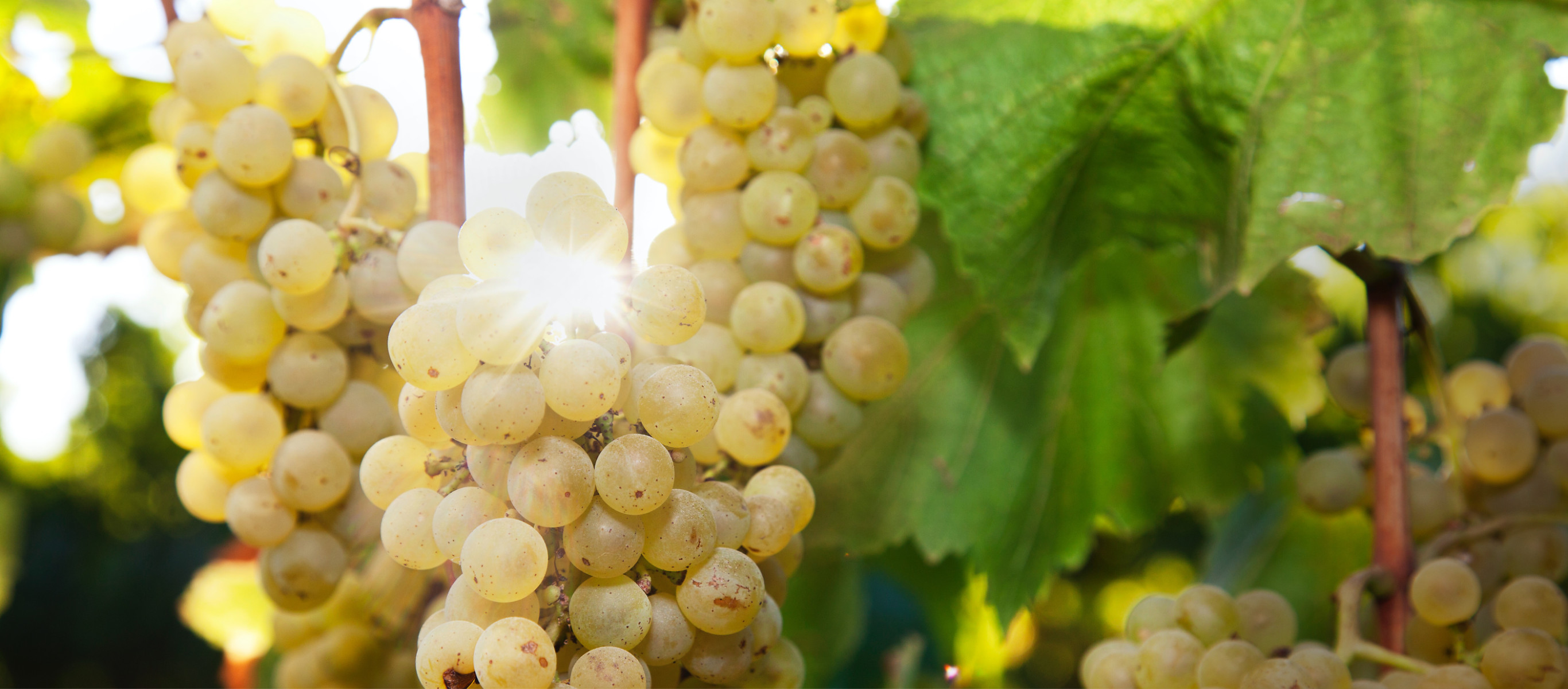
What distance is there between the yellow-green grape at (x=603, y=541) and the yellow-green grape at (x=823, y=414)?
13cm

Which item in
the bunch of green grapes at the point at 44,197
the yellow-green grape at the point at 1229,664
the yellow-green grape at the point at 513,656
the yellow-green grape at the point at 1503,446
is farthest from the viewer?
the bunch of green grapes at the point at 44,197

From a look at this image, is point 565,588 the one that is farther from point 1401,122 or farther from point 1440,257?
point 1440,257

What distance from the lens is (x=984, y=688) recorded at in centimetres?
71

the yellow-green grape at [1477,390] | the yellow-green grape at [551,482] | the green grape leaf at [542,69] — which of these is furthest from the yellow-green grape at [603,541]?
the yellow-green grape at [1477,390]

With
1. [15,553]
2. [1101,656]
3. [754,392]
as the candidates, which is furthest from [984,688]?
[15,553]

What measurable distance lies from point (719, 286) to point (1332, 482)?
32 centimetres

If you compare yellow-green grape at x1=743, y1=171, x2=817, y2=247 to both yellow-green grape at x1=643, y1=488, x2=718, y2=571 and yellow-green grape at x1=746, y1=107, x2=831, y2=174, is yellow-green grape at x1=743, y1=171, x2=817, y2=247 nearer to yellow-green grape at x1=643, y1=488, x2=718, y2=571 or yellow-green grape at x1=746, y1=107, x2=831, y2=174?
yellow-green grape at x1=746, y1=107, x2=831, y2=174

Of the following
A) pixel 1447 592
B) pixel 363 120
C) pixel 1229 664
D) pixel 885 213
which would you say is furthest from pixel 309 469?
pixel 1447 592

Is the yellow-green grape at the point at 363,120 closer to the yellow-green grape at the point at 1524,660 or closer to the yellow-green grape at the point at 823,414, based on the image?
the yellow-green grape at the point at 823,414

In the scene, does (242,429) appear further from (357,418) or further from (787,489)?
(787,489)

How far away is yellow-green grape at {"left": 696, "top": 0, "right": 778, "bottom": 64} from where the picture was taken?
36 cm

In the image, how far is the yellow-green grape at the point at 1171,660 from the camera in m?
0.37

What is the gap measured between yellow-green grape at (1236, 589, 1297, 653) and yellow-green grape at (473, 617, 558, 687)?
29cm

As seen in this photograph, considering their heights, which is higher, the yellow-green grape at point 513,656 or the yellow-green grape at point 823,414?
the yellow-green grape at point 513,656
